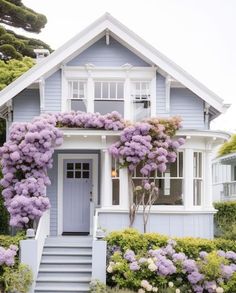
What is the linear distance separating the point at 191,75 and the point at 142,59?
74.0 inches

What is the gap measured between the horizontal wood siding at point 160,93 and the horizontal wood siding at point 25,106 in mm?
4083

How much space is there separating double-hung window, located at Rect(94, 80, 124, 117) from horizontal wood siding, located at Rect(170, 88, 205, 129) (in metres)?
1.74

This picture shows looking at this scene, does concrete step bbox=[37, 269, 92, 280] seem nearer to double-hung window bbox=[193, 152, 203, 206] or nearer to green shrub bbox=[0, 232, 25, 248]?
green shrub bbox=[0, 232, 25, 248]

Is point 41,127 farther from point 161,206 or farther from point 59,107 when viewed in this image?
point 161,206

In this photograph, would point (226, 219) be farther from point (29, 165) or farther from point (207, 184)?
point (29, 165)

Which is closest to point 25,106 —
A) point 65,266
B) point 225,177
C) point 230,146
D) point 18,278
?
point 65,266

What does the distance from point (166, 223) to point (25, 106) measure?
624cm

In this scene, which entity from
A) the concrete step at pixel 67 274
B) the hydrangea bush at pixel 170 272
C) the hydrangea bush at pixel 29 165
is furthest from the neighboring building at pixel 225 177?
the concrete step at pixel 67 274

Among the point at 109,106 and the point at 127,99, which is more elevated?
the point at 127,99

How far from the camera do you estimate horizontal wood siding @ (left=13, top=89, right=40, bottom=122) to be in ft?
69.4

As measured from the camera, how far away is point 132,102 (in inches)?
832

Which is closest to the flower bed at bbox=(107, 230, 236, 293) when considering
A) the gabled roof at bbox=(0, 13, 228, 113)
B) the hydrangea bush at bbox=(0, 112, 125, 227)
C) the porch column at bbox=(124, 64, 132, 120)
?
the hydrangea bush at bbox=(0, 112, 125, 227)

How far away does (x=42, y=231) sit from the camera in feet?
59.7

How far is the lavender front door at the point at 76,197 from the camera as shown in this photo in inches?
816
